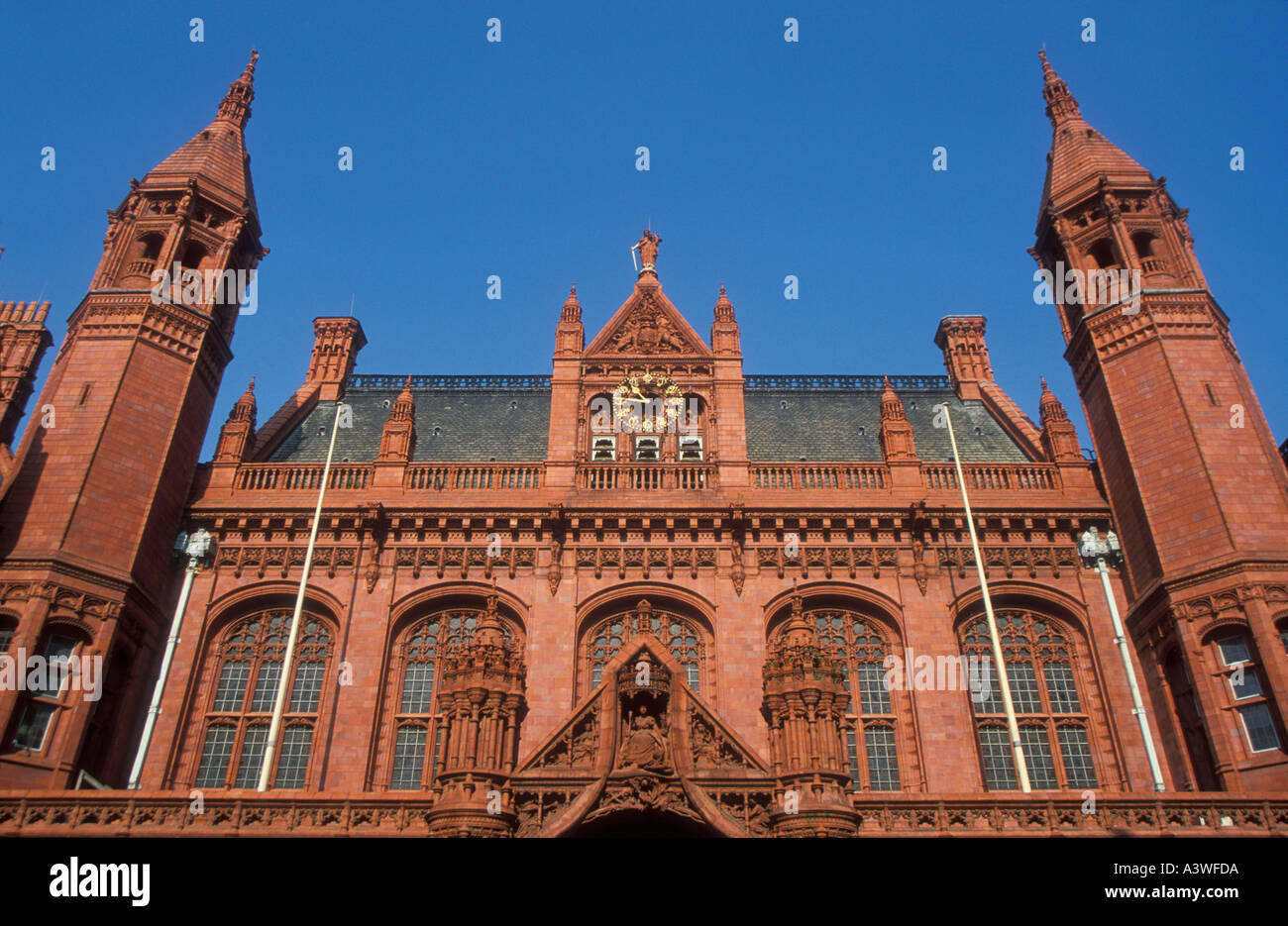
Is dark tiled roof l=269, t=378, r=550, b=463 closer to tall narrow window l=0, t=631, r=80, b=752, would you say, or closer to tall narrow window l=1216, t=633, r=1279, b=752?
tall narrow window l=0, t=631, r=80, b=752

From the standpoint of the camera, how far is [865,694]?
27953 millimetres

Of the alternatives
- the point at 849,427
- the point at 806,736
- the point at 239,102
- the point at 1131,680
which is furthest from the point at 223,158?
the point at 1131,680

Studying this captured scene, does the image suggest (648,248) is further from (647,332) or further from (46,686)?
(46,686)

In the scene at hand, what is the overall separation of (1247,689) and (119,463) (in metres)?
30.7

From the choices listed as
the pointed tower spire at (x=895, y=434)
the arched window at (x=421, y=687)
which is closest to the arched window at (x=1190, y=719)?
the pointed tower spire at (x=895, y=434)

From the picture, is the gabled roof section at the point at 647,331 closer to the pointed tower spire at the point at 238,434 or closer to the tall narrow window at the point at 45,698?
the pointed tower spire at the point at 238,434

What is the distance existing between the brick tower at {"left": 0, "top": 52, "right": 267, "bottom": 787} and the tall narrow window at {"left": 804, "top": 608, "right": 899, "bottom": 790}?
→ 18.8 metres

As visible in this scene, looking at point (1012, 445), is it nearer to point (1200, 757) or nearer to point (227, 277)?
point (1200, 757)

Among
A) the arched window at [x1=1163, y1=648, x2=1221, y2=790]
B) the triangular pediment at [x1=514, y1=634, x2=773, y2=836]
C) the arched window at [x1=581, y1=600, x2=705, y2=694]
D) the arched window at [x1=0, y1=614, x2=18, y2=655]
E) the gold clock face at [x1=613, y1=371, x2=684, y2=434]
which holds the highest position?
the gold clock face at [x1=613, y1=371, x2=684, y2=434]

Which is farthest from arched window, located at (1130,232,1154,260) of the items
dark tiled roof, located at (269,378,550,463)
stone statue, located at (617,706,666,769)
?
stone statue, located at (617,706,666,769)

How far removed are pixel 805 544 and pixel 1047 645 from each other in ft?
24.6

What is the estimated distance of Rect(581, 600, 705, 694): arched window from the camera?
28.1m

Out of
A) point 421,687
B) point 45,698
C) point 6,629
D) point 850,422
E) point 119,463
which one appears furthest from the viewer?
point 850,422
